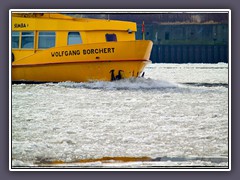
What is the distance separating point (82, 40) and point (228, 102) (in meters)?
1.97

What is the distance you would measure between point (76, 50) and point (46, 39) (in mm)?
476

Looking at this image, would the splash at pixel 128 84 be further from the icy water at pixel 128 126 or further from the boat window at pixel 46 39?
the boat window at pixel 46 39

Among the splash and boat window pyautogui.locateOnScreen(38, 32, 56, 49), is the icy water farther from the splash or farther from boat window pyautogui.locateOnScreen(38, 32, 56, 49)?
boat window pyautogui.locateOnScreen(38, 32, 56, 49)

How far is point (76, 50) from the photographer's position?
24.6ft

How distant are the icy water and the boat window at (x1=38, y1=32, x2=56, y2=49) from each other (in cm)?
55

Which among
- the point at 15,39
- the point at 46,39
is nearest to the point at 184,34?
the point at 46,39

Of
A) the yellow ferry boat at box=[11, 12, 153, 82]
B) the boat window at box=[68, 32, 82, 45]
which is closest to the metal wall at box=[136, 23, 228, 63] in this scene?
the yellow ferry boat at box=[11, 12, 153, 82]

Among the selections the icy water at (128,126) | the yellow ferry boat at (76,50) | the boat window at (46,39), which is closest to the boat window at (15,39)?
the yellow ferry boat at (76,50)

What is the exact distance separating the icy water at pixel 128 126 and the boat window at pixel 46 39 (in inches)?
21.7

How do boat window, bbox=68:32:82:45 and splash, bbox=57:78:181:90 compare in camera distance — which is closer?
splash, bbox=57:78:181:90

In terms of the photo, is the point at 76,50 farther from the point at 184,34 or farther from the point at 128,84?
the point at 184,34

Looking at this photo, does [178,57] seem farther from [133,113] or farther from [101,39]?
[101,39]

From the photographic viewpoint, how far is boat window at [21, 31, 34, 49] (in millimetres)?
6861
